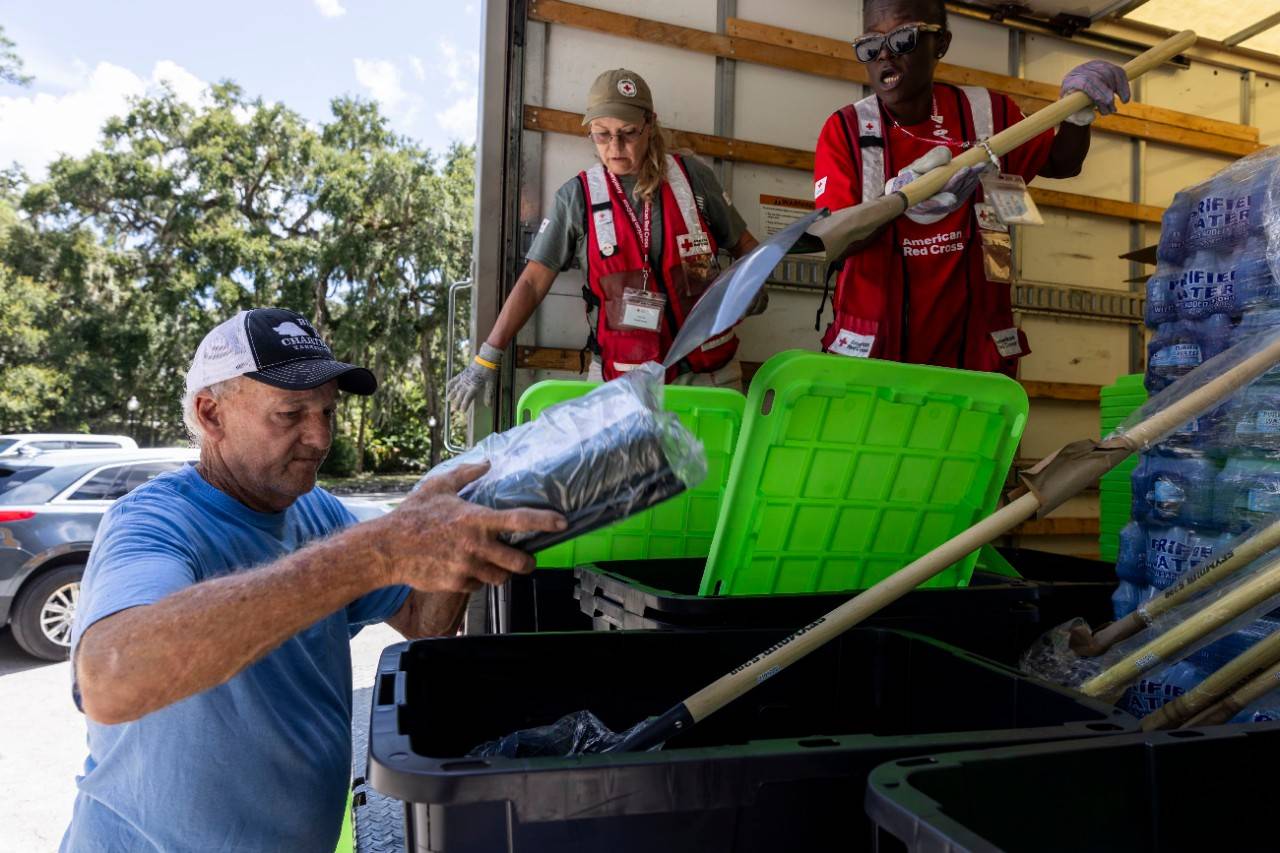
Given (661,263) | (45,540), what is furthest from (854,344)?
(45,540)

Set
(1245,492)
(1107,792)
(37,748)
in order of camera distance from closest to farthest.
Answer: (1107,792), (1245,492), (37,748)

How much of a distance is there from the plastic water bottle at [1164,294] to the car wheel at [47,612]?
7490 mm

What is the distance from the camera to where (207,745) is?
4.99ft

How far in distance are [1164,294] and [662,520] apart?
4.17ft

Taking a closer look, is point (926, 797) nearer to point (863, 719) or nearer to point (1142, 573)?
point (863, 719)

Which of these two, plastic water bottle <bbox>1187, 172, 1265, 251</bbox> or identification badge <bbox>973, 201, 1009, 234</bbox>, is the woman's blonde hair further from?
plastic water bottle <bbox>1187, 172, 1265, 251</bbox>

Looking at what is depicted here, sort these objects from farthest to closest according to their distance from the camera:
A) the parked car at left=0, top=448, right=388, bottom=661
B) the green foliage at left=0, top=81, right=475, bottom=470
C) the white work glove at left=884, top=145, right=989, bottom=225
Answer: the green foliage at left=0, top=81, right=475, bottom=470
the parked car at left=0, top=448, right=388, bottom=661
the white work glove at left=884, top=145, right=989, bottom=225

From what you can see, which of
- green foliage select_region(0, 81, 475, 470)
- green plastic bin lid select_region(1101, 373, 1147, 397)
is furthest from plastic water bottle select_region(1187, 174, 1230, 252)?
green foliage select_region(0, 81, 475, 470)

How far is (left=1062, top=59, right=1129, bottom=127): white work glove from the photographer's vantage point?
236cm

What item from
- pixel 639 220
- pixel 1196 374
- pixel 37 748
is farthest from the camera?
pixel 37 748

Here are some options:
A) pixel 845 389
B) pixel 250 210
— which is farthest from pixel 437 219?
pixel 845 389

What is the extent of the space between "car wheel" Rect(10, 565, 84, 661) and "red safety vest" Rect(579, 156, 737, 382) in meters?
5.78

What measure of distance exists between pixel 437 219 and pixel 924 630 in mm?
26215

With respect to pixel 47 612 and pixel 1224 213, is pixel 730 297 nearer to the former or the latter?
pixel 1224 213
